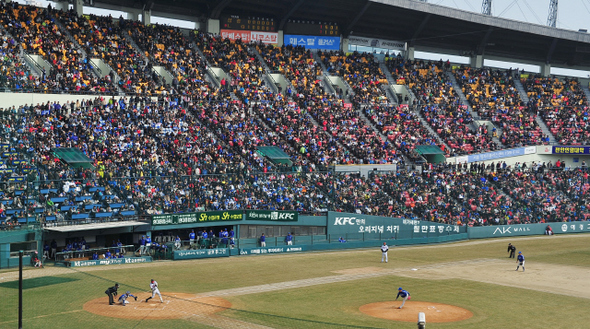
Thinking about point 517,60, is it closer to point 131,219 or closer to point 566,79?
point 566,79

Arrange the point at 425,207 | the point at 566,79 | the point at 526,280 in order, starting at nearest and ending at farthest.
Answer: the point at 526,280 < the point at 425,207 < the point at 566,79

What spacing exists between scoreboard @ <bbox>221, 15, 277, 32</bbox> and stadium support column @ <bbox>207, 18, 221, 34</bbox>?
0.68 metres

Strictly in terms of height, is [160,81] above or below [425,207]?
above

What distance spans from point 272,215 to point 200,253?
6464mm

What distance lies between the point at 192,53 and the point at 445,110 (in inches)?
1029

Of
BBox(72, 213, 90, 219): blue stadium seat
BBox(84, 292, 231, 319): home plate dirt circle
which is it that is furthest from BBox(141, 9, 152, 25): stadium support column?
BBox(84, 292, 231, 319): home plate dirt circle

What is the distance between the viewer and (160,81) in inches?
2090

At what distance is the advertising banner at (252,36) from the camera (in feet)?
210

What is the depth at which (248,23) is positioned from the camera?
64812 mm

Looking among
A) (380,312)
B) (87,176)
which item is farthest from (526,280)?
(87,176)

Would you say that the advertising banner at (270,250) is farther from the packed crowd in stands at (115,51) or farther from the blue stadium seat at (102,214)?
the packed crowd in stands at (115,51)

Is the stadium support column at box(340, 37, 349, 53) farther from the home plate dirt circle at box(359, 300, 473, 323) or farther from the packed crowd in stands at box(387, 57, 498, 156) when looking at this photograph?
the home plate dirt circle at box(359, 300, 473, 323)

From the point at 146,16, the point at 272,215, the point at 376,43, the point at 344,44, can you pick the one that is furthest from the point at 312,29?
the point at 272,215

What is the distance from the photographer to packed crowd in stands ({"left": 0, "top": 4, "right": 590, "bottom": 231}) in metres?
40.6
